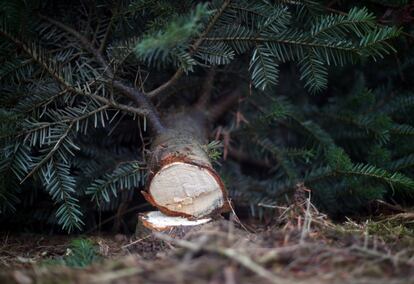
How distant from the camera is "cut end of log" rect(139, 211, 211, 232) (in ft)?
5.82

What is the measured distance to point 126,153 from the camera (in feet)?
7.74

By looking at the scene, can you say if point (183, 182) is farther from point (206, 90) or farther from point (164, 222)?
point (206, 90)

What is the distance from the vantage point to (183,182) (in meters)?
1.79

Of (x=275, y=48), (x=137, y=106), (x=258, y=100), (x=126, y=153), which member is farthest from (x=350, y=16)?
(x=126, y=153)

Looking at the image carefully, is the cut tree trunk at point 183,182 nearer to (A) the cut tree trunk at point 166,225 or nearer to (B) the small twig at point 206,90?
(A) the cut tree trunk at point 166,225

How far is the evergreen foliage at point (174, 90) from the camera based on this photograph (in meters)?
1.79

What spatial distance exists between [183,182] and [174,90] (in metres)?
0.59

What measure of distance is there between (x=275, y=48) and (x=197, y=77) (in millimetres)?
555

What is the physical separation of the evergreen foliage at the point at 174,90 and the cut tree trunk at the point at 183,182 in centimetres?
14

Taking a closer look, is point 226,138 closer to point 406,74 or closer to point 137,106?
point 137,106

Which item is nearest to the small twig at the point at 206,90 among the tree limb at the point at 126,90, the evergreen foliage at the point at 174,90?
the evergreen foliage at the point at 174,90

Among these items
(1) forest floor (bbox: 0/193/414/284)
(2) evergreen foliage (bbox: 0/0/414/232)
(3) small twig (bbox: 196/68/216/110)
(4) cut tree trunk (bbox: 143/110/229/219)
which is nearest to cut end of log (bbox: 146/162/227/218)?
(4) cut tree trunk (bbox: 143/110/229/219)

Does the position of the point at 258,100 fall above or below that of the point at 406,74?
below

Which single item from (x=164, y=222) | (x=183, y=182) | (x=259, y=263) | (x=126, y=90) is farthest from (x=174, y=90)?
(x=259, y=263)
